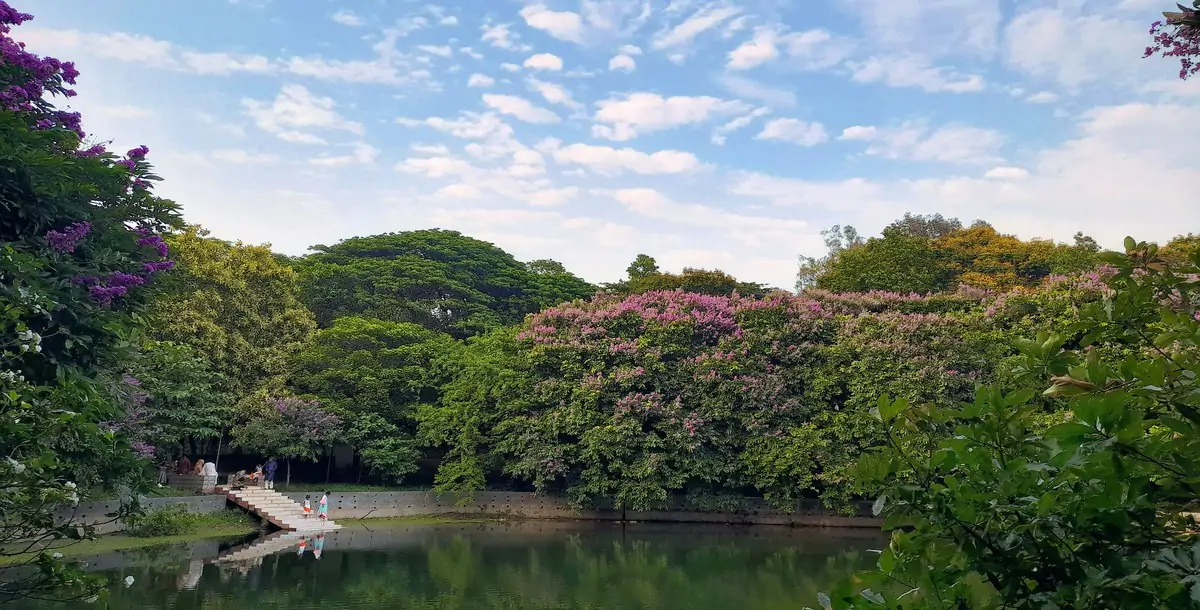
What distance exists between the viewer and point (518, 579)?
41.1ft

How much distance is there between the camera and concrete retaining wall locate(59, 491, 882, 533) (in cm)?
2036

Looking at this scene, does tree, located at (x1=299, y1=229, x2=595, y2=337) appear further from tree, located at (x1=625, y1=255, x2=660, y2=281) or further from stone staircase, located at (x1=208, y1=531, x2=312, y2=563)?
stone staircase, located at (x1=208, y1=531, x2=312, y2=563)

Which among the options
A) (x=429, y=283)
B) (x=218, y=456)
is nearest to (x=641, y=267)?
(x=429, y=283)

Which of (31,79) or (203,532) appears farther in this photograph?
(203,532)

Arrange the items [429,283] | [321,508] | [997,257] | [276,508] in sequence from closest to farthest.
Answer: [276,508]
[321,508]
[429,283]
[997,257]

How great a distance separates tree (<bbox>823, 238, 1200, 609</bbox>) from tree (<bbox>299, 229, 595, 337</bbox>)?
25.4 m

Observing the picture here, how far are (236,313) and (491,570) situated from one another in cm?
1259

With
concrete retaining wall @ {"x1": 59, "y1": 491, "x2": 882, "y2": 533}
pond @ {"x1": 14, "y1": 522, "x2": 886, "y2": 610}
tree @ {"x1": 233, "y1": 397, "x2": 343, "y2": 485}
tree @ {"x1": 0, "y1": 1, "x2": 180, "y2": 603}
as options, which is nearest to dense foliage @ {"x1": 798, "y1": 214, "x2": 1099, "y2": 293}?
concrete retaining wall @ {"x1": 59, "y1": 491, "x2": 882, "y2": 533}

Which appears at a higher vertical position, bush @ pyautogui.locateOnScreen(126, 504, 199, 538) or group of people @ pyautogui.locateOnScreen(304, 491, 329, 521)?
bush @ pyautogui.locateOnScreen(126, 504, 199, 538)

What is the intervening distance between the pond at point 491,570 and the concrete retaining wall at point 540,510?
4.37ft

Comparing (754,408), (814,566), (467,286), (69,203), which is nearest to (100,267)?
(69,203)

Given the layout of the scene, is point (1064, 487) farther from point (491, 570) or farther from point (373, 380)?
point (373, 380)

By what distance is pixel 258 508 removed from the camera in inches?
730

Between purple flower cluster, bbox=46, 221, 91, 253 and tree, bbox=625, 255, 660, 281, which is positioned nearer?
purple flower cluster, bbox=46, 221, 91, 253
